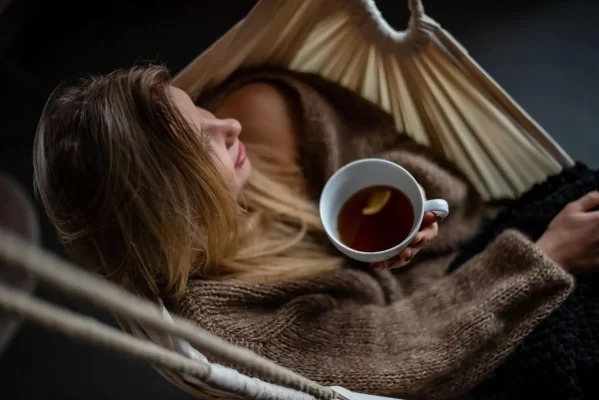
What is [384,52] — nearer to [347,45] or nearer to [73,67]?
[347,45]

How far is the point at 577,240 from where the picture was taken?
26.8 inches

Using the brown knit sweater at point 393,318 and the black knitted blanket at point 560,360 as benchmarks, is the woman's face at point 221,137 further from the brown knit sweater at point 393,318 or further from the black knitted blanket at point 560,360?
the black knitted blanket at point 560,360

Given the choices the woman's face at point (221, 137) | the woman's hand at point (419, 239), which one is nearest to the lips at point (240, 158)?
the woman's face at point (221, 137)

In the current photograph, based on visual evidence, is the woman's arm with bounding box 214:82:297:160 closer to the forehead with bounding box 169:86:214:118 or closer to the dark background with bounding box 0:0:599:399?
the forehead with bounding box 169:86:214:118

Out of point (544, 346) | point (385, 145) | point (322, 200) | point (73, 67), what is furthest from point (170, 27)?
point (544, 346)

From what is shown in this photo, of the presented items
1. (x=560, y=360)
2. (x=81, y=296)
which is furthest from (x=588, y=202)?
(x=81, y=296)

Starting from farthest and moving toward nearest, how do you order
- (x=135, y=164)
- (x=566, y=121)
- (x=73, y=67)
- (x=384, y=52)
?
(x=73, y=67), (x=566, y=121), (x=384, y=52), (x=135, y=164)

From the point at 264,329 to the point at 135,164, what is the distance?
0.74 ft

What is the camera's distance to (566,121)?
3.40ft

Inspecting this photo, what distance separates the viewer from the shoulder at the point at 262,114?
2.72 ft

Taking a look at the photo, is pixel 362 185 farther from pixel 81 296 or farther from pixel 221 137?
pixel 81 296

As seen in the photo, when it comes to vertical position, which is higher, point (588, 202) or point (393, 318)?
point (588, 202)

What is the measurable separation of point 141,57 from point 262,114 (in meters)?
0.49

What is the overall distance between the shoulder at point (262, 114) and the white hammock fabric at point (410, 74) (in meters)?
0.04
